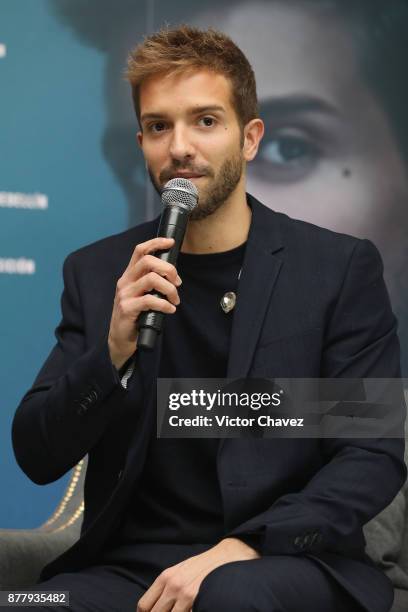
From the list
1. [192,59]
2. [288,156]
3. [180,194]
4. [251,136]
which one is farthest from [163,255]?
[288,156]

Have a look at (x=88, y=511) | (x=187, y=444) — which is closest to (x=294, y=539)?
(x=187, y=444)

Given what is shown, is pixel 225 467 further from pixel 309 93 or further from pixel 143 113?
pixel 309 93

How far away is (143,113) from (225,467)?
2.62 ft

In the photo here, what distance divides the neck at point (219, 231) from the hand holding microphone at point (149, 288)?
298mm

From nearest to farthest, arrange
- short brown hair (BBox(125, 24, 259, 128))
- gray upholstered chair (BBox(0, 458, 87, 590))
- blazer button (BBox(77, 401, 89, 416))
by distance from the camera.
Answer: blazer button (BBox(77, 401, 89, 416)) → short brown hair (BBox(125, 24, 259, 128)) → gray upholstered chair (BBox(0, 458, 87, 590))

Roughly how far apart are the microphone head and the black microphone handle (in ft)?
0.13

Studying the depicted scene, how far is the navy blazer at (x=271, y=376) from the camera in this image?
193cm

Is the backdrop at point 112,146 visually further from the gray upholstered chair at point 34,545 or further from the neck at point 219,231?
the neck at point 219,231

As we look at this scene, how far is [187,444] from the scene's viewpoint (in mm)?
2129

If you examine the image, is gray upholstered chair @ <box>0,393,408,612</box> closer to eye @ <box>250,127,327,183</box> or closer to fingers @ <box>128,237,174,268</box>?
fingers @ <box>128,237,174,268</box>

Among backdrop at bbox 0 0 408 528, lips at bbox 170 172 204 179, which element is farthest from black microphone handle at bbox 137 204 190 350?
backdrop at bbox 0 0 408 528

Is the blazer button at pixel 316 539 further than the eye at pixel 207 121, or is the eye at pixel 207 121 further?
the eye at pixel 207 121

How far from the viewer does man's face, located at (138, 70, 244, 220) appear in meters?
2.14

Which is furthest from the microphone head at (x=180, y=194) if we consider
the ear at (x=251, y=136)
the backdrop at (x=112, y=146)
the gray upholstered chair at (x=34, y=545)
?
the backdrop at (x=112, y=146)
